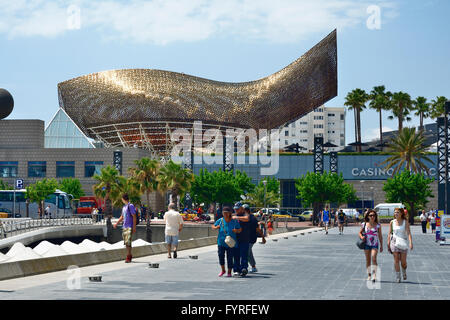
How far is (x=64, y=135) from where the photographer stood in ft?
359

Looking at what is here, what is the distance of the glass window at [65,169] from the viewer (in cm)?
10369

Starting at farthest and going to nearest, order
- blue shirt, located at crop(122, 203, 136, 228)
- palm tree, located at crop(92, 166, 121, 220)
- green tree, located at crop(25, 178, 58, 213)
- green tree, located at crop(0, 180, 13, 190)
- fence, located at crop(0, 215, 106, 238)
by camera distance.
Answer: green tree, located at crop(0, 180, 13, 190) → green tree, located at crop(25, 178, 58, 213) → palm tree, located at crop(92, 166, 121, 220) → fence, located at crop(0, 215, 106, 238) → blue shirt, located at crop(122, 203, 136, 228)

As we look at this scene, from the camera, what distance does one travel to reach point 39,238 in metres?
47.9

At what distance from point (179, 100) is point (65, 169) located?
100 feet

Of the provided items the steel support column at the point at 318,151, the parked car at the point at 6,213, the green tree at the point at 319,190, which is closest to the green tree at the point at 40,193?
the parked car at the point at 6,213

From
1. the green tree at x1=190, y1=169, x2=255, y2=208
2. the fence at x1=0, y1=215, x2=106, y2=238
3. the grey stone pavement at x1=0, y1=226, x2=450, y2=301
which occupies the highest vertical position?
the green tree at x1=190, y1=169, x2=255, y2=208

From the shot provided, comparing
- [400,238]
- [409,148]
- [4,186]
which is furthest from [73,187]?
[400,238]

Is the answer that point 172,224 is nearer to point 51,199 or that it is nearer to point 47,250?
point 47,250

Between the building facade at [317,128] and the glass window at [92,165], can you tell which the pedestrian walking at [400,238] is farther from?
the building facade at [317,128]

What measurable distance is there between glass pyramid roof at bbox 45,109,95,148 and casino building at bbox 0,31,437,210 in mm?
7872

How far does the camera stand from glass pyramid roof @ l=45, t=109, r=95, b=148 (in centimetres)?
10781

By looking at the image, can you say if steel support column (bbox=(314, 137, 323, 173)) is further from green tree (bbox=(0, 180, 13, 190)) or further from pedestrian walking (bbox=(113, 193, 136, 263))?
pedestrian walking (bbox=(113, 193, 136, 263))

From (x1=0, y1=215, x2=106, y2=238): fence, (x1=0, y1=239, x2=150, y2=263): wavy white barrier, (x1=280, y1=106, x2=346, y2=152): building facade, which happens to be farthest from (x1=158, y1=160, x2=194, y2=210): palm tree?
(x1=280, y1=106, x2=346, y2=152): building facade
